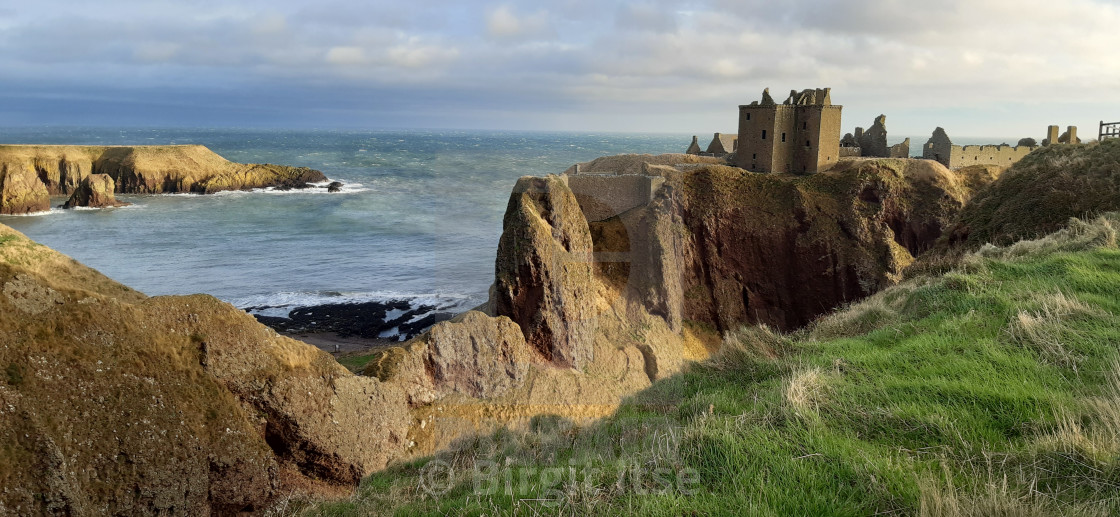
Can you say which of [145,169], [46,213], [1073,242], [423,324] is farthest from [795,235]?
[145,169]

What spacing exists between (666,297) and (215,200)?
6504 cm

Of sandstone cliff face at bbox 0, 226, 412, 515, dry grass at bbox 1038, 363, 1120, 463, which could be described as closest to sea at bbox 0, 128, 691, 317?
sandstone cliff face at bbox 0, 226, 412, 515

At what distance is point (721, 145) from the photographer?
44000mm

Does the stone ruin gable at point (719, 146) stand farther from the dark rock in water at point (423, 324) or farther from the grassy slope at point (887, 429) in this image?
the grassy slope at point (887, 429)

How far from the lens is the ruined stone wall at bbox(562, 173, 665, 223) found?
1091 inches

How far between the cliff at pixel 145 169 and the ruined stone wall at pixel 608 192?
2676 inches

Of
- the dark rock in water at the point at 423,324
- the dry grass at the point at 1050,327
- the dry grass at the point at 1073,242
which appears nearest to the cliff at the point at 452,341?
the dry grass at the point at 1050,327

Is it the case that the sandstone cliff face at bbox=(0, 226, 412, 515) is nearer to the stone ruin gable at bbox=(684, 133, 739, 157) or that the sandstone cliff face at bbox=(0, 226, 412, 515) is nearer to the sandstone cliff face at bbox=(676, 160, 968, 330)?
the sandstone cliff face at bbox=(676, 160, 968, 330)

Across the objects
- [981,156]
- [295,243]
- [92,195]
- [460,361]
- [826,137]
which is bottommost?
[295,243]

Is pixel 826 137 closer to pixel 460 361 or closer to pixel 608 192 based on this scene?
pixel 608 192

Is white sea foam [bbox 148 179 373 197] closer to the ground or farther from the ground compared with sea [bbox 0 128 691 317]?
farther from the ground

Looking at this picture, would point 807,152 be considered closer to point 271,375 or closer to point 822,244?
point 822,244

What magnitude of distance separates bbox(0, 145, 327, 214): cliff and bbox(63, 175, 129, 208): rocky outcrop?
7193 mm

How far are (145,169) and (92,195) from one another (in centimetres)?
1629
